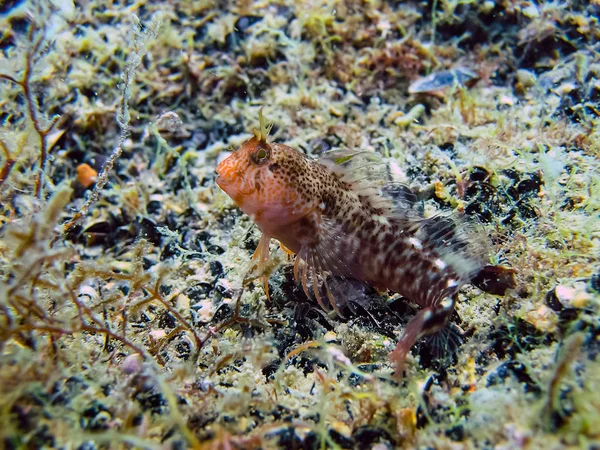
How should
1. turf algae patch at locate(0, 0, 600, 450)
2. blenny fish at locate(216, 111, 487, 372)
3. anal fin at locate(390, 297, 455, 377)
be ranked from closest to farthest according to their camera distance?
turf algae patch at locate(0, 0, 600, 450)
anal fin at locate(390, 297, 455, 377)
blenny fish at locate(216, 111, 487, 372)

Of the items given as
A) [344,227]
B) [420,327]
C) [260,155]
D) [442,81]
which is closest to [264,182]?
[260,155]

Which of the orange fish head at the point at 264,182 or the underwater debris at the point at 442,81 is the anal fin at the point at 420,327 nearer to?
the orange fish head at the point at 264,182

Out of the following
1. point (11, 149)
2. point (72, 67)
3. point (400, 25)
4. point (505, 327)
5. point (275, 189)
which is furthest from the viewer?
point (400, 25)

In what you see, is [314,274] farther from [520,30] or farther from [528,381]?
[520,30]

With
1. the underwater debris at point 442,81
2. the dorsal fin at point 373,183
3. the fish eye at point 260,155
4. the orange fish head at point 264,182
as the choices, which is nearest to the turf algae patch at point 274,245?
the underwater debris at point 442,81

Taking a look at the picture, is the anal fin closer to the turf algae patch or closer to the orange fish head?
the turf algae patch

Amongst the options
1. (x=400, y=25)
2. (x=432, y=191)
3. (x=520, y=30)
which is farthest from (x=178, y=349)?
(x=520, y=30)

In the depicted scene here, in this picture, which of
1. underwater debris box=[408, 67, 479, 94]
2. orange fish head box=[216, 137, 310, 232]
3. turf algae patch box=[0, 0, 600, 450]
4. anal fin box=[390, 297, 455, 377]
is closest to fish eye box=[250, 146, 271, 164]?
orange fish head box=[216, 137, 310, 232]

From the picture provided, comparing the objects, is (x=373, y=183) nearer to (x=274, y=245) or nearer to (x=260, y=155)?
(x=260, y=155)
